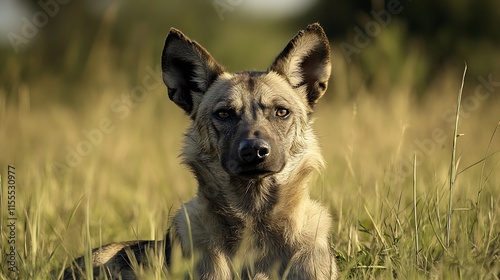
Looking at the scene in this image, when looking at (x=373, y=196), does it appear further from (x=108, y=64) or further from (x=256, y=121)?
(x=108, y=64)

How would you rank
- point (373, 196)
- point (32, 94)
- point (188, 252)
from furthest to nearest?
point (32, 94) < point (373, 196) < point (188, 252)

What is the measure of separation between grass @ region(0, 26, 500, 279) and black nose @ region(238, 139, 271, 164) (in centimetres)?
67

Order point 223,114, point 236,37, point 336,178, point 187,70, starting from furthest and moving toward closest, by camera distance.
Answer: point 236,37 < point 336,178 < point 187,70 < point 223,114

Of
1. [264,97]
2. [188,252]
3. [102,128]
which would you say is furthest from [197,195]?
[102,128]

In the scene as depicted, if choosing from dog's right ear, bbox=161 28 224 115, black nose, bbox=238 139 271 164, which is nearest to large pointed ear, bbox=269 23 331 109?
dog's right ear, bbox=161 28 224 115

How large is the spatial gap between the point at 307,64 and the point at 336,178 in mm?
3101

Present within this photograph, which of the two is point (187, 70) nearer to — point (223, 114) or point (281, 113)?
point (223, 114)

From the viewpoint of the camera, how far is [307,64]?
493 centimetres

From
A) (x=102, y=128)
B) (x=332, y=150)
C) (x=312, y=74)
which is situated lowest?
(x=332, y=150)

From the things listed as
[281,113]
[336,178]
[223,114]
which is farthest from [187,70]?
[336,178]

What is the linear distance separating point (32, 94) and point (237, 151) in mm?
7650

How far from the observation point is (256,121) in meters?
4.51

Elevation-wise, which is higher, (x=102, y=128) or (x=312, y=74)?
(x=312, y=74)

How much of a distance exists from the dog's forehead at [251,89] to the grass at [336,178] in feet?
2.18
